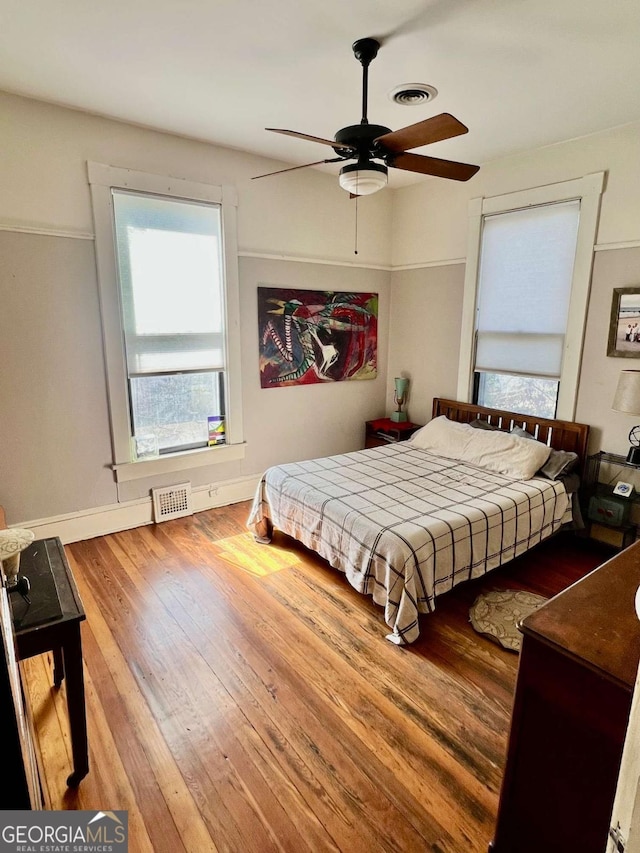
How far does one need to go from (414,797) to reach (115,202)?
145 inches

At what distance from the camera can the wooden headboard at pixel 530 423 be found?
3424 mm

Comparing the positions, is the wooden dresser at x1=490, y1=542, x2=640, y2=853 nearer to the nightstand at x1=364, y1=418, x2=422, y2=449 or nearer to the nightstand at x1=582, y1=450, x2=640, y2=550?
the nightstand at x1=582, y1=450, x2=640, y2=550

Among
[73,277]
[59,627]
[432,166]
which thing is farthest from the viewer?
[73,277]

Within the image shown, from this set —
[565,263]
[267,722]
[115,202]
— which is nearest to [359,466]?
[267,722]

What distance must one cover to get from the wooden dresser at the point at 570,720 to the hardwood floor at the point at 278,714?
0.39m

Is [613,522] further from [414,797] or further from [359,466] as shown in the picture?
[414,797]

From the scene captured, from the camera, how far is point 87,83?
102 inches

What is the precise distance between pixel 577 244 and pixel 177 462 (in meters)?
3.41

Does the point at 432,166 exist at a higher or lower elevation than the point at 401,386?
higher

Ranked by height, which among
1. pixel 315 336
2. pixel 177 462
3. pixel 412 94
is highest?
pixel 412 94

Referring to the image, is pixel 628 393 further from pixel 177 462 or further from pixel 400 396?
pixel 177 462

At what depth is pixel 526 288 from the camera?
3672mm

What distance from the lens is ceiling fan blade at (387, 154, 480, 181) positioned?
7.18 ft

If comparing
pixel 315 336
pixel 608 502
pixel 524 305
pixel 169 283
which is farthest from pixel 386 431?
pixel 169 283
